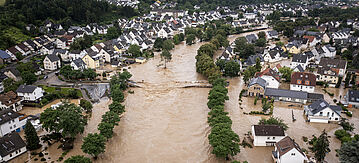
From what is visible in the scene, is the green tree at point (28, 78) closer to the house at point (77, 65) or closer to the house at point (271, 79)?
the house at point (77, 65)

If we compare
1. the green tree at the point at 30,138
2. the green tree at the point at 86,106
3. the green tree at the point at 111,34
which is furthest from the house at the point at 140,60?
the green tree at the point at 30,138

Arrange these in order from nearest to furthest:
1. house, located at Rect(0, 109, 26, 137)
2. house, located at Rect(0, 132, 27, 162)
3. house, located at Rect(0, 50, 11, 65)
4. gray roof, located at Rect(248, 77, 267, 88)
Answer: house, located at Rect(0, 132, 27, 162), house, located at Rect(0, 109, 26, 137), gray roof, located at Rect(248, 77, 267, 88), house, located at Rect(0, 50, 11, 65)

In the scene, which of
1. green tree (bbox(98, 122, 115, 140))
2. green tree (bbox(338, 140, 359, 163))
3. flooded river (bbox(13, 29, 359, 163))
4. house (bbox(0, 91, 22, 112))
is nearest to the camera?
green tree (bbox(338, 140, 359, 163))

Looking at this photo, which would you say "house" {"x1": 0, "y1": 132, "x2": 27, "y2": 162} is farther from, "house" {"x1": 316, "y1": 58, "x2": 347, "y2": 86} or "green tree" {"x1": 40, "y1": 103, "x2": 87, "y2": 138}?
"house" {"x1": 316, "y1": 58, "x2": 347, "y2": 86}

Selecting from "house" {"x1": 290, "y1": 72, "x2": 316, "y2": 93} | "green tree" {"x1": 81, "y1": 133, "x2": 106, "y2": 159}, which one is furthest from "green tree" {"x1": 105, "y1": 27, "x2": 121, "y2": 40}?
"green tree" {"x1": 81, "y1": 133, "x2": 106, "y2": 159}

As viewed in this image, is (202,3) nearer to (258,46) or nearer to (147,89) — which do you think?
(258,46)

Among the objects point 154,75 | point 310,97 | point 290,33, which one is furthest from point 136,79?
point 290,33
